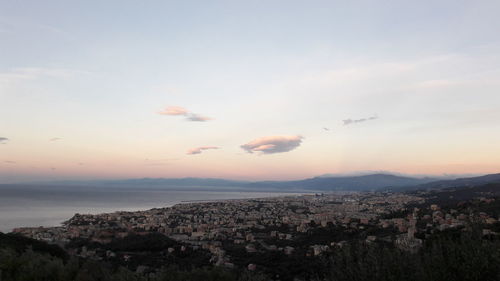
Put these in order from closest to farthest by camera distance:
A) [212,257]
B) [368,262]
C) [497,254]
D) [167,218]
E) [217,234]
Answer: [497,254]
[368,262]
[212,257]
[217,234]
[167,218]

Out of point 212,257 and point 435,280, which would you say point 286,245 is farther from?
point 435,280

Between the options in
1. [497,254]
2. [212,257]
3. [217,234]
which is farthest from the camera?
[217,234]

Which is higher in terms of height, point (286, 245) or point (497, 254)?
point (497, 254)

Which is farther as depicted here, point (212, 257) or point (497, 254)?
point (212, 257)

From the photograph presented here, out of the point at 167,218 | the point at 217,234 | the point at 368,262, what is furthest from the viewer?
the point at 167,218

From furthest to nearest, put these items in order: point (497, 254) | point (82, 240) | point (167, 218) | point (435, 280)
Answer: point (167, 218) < point (82, 240) < point (435, 280) < point (497, 254)

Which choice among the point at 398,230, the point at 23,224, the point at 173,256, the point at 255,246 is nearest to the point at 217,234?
the point at 255,246

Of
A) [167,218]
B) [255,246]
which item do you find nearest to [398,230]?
[255,246]

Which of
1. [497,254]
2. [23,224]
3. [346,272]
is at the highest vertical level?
[497,254]

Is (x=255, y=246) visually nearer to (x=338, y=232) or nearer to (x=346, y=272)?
(x=338, y=232)
